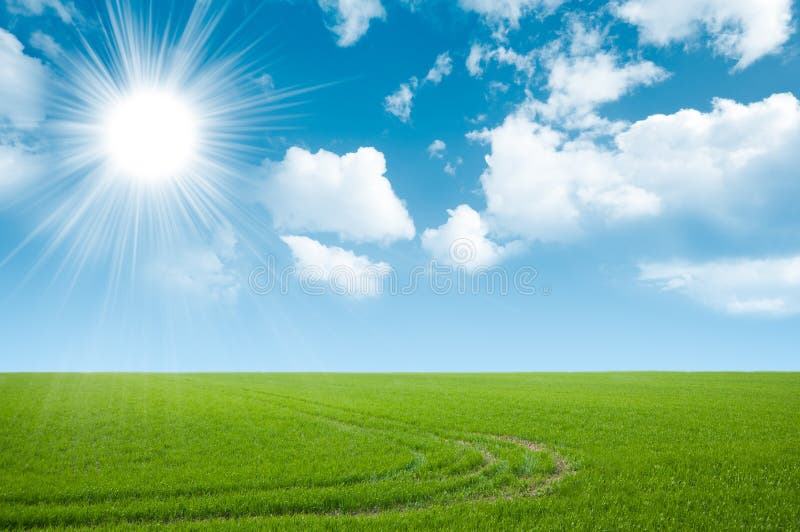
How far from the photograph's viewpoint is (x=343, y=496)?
444 inches

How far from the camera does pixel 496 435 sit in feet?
64.9

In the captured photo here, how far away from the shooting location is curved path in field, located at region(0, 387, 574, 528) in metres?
10.6

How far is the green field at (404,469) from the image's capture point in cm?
1041

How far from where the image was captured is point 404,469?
14.0 metres

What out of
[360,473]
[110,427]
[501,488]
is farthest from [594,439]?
[110,427]

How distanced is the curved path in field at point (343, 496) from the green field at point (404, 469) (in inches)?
1.7

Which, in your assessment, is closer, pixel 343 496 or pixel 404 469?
pixel 343 496

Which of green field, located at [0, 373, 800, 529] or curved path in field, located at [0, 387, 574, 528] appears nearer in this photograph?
green field, located at [0, 373, 800, 529]

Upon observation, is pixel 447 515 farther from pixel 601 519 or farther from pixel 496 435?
pixel 496 435

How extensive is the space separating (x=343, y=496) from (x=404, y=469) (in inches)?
123

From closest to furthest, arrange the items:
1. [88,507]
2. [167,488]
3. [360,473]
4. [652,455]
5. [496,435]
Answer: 1. [88,507]
2. [167,488]
3. [360,473]
4. [652,455]
5. [496,435]

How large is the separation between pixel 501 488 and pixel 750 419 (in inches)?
750

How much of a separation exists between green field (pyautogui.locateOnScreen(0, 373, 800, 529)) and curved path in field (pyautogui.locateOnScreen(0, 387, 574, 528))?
42mm

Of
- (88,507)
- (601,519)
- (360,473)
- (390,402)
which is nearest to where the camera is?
(601,519)
